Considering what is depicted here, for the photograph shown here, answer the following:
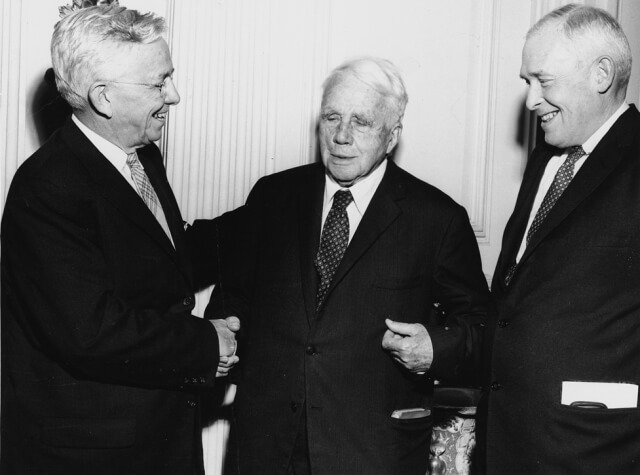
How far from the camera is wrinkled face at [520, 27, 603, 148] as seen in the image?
2.35 metres

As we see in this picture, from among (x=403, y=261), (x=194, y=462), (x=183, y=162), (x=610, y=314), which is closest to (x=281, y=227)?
(x=403, y=261)

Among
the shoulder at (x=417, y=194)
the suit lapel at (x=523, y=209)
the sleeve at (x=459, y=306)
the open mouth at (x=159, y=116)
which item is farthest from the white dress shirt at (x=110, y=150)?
the suit lapel at (x=523, y=209)

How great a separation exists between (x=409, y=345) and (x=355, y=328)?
181 millimetres

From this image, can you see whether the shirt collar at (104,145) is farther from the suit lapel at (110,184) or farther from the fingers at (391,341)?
the fingers at (391,341)

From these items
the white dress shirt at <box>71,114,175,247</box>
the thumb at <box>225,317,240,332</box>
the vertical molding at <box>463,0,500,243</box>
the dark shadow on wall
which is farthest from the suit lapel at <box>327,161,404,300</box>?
the dark shadow on wall

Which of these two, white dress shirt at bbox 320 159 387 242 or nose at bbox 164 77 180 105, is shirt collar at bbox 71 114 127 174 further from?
white dress shirt at bbox 320 159 387 242

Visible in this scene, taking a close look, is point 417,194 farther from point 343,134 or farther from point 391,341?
point 391,341

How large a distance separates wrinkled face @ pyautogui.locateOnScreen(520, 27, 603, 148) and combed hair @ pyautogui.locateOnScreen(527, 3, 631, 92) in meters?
0.04

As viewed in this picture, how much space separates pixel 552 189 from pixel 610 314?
46 centimetres

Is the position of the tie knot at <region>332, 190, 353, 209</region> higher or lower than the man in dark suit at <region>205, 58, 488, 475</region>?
higher

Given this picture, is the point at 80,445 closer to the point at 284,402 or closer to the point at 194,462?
the point at 194,462

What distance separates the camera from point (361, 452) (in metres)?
2.43

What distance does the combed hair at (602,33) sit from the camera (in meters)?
2.34

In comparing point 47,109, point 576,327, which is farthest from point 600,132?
point 47,109
